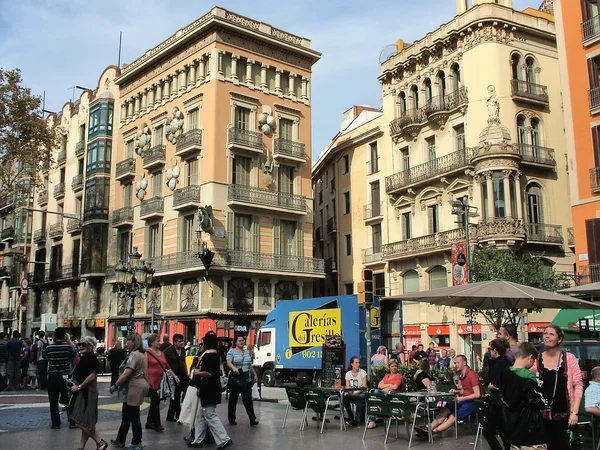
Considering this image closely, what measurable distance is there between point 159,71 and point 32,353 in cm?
2338

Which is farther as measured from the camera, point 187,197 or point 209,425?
point 187,197

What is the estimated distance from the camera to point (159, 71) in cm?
4194

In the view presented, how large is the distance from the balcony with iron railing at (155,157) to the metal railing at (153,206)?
2.23 metres

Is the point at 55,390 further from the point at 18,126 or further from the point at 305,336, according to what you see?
the point at 18,126

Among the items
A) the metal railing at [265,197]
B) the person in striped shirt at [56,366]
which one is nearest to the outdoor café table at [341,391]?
the person in striped shirt at [56,366]

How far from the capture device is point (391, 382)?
12.9 meters

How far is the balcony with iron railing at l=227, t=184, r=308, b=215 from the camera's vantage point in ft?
120

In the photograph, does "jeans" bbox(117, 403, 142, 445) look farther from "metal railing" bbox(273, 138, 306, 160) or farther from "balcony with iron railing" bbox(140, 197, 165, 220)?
"balcony with iron railing" bbox(140, 197, 165, 220)

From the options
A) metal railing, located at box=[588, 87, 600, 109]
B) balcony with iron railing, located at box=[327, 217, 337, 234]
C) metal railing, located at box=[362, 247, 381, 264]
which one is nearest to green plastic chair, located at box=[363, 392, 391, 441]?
metal railing, located at box=[588, 87, 600, 109]

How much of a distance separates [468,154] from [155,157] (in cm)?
1889

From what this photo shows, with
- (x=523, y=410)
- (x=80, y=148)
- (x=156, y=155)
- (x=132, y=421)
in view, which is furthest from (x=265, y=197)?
(x=523, y=410)

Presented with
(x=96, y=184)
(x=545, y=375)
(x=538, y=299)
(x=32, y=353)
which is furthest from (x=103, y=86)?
(x=545, y=375)

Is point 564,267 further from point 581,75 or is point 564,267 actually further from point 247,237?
point 247,237

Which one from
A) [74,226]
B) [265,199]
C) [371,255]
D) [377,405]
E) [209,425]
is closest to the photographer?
[209,425]
